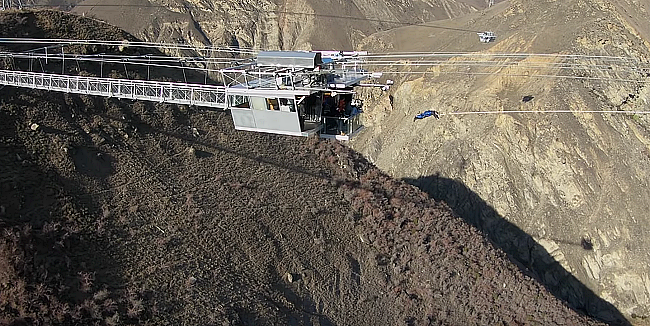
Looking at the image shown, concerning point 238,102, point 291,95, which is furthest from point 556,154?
point 238,102

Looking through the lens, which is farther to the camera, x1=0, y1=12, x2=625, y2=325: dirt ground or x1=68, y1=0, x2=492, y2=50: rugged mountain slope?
x1=68, y1=0, x2=492, y2=50: rugged mountain slope

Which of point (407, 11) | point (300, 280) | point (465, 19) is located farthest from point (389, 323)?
point (407, 11)

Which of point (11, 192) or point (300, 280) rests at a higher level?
point (11, 192)

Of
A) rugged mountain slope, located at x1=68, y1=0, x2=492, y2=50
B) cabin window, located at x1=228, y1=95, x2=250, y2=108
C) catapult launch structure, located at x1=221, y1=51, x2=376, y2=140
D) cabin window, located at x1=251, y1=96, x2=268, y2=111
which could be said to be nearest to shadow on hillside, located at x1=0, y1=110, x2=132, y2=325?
catapult launch structure, located at x1=221, y1=51, x2=376, y2=140

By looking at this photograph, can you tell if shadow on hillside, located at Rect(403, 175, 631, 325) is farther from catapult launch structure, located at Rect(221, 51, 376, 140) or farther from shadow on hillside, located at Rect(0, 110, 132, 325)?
shadow on hillside, located at Rect(0, 110, 132, 325)

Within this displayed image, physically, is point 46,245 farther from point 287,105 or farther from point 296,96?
point 296,96

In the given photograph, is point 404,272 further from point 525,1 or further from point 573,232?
point 525,1
